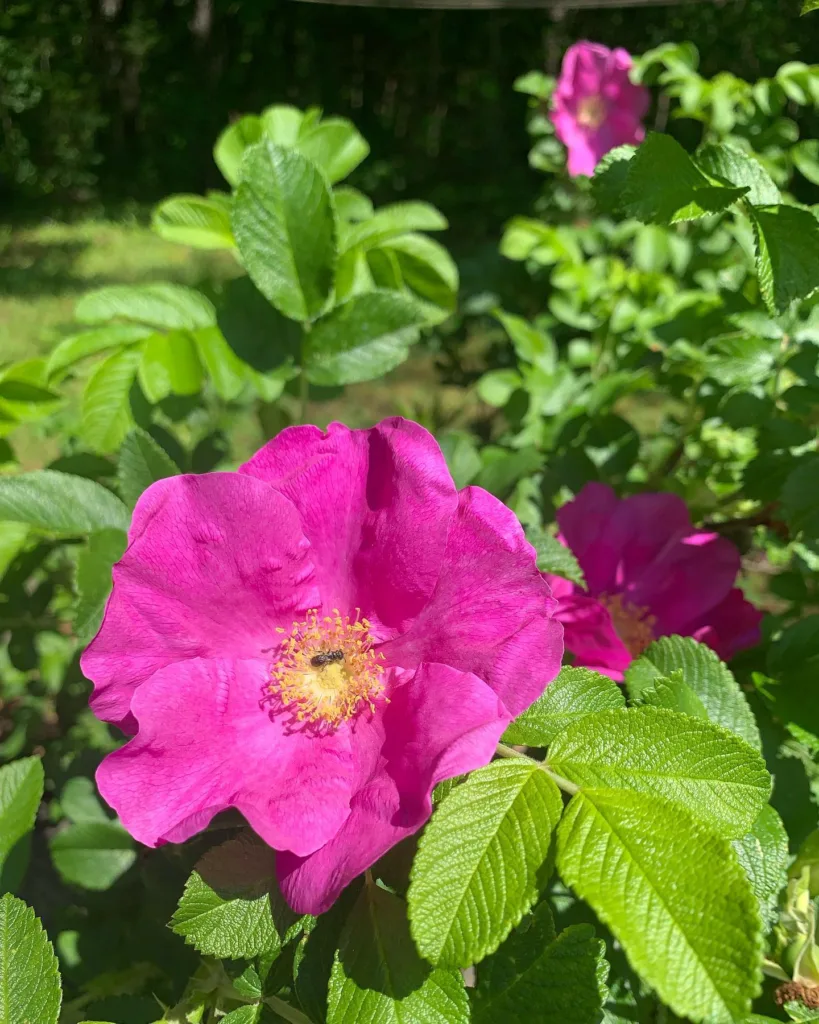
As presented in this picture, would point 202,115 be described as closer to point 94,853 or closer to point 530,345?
point 530,345

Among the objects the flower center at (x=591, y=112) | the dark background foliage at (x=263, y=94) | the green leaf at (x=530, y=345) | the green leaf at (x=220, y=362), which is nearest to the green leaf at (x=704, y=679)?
the green leaf at (x=220, y=362)

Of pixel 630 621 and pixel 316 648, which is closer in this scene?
pixel 316 648

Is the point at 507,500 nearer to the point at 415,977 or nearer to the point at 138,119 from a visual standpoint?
the point at 415,977

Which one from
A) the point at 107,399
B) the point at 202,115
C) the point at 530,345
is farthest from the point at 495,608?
the point at 202,115

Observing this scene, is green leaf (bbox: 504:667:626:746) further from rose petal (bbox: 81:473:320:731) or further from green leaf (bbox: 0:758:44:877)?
green leaf (bbox: 0:758:44:877)

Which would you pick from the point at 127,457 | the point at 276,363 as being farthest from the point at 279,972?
the point at 276,363

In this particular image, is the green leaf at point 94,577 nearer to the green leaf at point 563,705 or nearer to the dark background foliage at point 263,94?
the green leaf at point 563,705
